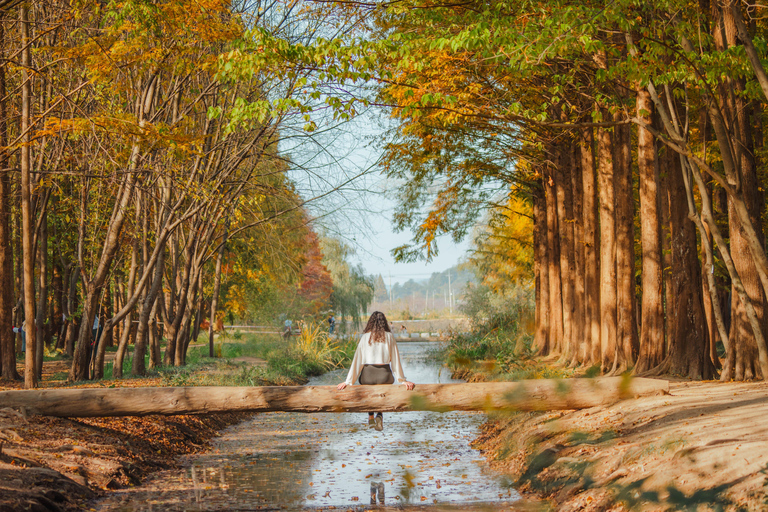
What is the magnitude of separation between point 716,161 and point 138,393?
45.3ft

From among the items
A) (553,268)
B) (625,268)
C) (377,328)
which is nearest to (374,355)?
(377,328)

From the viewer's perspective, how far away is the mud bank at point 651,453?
544 cm

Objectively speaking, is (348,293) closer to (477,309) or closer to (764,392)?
(477,309)

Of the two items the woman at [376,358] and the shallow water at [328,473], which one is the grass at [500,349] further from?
the woman at [376,358]

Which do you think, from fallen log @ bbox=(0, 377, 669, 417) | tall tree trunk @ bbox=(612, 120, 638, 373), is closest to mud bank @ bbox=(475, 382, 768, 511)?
fallen log @ bbox=(0, 377, 669, 417)

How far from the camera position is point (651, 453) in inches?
257

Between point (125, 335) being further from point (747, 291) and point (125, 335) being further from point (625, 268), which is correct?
point (747, 291)

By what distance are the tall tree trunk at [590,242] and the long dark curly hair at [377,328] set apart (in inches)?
330

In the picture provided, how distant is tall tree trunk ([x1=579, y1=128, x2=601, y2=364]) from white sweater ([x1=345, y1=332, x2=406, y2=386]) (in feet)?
27.4

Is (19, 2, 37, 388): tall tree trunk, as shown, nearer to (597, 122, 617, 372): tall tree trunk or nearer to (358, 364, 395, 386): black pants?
(358, 364, 395, 386): black pants

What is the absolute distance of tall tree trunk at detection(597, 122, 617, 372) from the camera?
1407 cm

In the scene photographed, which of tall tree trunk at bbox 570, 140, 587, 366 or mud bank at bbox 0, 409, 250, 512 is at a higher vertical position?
tall tree trunk at bbox 570, 140, 587, 366

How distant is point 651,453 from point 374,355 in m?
3.37

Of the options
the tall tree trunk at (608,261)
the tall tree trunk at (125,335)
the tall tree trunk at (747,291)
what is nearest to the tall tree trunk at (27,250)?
the tall tree trunk at (125,335)
